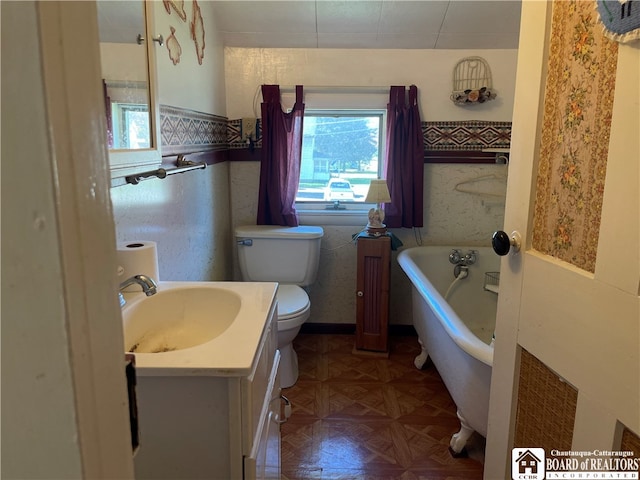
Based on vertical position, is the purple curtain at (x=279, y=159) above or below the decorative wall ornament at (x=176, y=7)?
below

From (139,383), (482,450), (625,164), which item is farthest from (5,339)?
(482,450)

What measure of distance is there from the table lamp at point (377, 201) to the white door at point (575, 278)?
4.33 feet

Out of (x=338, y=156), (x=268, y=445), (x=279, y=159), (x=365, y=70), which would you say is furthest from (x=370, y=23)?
(x=268, y=445)

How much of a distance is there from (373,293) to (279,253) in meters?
0.61

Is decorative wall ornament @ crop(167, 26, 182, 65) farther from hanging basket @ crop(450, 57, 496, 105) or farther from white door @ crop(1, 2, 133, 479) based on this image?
hanging basket @ crop(450, 57, 496, 105)

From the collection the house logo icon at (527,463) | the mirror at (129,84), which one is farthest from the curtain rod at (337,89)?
the house logo icon at (527,463)

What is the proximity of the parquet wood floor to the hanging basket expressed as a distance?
5.17 ft

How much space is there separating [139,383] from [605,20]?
115 centimetres

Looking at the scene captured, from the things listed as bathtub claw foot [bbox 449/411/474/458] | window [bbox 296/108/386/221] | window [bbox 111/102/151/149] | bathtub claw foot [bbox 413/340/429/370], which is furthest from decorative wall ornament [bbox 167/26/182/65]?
bathtub claw foot [bbox 413/340/429/370]

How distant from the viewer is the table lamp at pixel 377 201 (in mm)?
2594

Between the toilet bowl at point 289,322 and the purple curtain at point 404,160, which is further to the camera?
the purple curtain at point 404,160

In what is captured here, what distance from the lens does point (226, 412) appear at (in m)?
0.93

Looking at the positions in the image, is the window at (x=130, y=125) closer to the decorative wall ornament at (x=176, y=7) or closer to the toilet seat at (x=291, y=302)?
the decorative wall ornament at (x=176, y=7)

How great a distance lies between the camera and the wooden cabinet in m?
2.65
